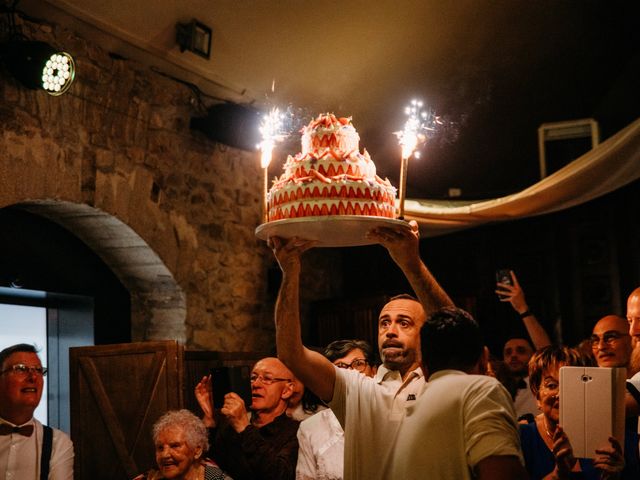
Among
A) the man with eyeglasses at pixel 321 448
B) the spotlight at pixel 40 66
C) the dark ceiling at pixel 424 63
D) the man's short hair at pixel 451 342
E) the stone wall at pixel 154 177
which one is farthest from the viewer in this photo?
the dark ceiling at pixel 424 63

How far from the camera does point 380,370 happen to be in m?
3.32

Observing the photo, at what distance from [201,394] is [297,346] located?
1.98 meters

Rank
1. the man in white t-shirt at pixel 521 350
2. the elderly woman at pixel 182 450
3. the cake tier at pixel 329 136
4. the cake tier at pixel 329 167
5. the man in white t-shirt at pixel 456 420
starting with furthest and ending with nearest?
the man in white t-shirt at pixel 521 350
the elderly woman at pixel 182 450
the cake tier at pixel 329 136
the cake tier at pixel 329 167
the man in white t-shirt at pixel 456 420

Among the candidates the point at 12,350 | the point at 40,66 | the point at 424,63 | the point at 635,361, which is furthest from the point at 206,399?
the point at 424,63

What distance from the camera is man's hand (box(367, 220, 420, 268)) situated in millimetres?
3047

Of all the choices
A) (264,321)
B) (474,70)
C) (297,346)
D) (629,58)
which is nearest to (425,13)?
(474,70)

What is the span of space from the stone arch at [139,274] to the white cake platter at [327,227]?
306 centimetres

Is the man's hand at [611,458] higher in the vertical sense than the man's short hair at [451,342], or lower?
lower

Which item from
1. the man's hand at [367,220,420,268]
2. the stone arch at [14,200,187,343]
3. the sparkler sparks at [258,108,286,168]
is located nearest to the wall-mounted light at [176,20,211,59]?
the stone arch at [14,200,187,343]

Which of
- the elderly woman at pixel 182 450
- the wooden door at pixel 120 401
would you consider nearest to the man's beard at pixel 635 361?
the elderly woman at pixel 182 450

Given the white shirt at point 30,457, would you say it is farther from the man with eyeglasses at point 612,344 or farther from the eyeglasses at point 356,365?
the man with eyeglasses at point 612,344

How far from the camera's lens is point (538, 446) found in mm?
3432

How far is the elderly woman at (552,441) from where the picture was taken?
2957 mm

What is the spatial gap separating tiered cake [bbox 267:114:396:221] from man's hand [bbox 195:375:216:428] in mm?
2005
